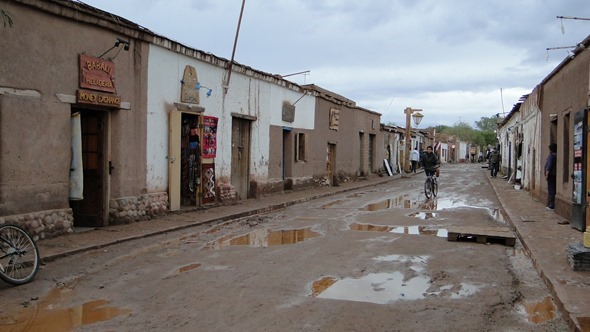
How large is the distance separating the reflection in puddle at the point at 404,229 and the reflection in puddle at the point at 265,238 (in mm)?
1143

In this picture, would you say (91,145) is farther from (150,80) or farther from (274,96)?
(274,96)

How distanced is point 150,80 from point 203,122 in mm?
2372

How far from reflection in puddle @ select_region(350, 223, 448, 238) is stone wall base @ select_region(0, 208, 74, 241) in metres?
5.51

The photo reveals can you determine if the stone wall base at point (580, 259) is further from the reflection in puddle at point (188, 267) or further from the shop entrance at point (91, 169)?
the shop entrance at point (91, 169)

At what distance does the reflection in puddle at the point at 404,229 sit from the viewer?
9898 mm

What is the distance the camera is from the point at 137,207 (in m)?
11.0

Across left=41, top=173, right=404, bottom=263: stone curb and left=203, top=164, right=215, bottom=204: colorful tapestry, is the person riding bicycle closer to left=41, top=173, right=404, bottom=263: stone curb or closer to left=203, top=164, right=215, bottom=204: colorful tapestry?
left=41, top=173, right=404, bottom=263: stone curb

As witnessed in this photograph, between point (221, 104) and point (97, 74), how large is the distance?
201 inches

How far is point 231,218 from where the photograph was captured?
12.4 m

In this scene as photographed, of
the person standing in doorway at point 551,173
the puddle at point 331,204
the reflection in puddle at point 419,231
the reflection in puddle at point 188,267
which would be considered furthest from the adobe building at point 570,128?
the reflection in puddle at point 188,267

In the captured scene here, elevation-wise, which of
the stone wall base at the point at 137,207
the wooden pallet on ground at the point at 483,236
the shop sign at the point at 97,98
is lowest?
the wooden pallet on ground at the point at 483,236

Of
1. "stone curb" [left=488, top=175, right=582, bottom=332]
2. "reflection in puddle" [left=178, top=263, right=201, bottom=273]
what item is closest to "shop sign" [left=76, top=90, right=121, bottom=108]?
"reflection in puddle" [left=178, top=263, right=201, bottom=273]

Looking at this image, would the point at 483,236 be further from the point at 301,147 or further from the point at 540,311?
the point at 301,147

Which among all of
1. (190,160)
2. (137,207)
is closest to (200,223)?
(137,207)
